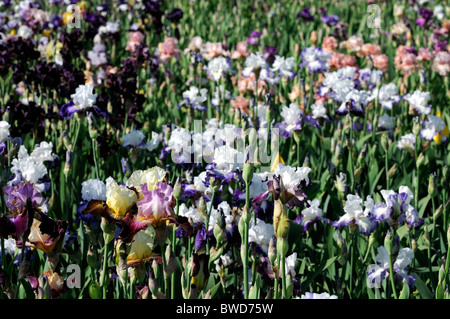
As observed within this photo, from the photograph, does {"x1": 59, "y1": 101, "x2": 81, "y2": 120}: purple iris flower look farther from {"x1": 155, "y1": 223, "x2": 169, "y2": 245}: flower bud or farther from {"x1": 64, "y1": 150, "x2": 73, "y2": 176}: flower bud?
{"x1": 155, "y1": 223, "x2": 169, "y2": 245}: flower bud

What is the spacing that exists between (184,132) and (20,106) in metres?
1.05

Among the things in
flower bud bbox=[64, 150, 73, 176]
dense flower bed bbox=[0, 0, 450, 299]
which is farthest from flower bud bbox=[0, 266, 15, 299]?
flower bud bbox=[64, 150, 73, 176]

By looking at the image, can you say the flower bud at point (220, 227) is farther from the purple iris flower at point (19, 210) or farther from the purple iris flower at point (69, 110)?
the purple iris flower at point (69, 110)

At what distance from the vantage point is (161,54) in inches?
173

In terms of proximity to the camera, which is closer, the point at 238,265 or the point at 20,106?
the point at 238,265

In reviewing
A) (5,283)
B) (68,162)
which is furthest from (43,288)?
(68,162)

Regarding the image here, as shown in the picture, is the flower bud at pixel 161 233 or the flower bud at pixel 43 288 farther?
the flower bud at pixel 161 233

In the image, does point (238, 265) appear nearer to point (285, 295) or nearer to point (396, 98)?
point (285, 295)

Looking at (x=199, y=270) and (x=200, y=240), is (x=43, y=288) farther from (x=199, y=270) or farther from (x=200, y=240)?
(x=200, y=240)

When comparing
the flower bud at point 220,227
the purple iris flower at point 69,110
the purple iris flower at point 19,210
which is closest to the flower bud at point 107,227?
the purple iris flower at point 19,210

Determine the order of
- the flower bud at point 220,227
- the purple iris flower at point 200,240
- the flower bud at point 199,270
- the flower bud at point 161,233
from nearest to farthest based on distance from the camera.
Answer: the flower bud at point 199,270
the flower bud at point 161,233
the flower bud at point 220,227
the purple iris flower at point 200,240

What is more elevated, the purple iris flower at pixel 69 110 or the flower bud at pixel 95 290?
the purple iris flower at pixel 69 110

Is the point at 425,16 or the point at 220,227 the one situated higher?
the point at 425,16

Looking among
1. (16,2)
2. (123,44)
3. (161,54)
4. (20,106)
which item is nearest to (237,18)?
(123,44)
